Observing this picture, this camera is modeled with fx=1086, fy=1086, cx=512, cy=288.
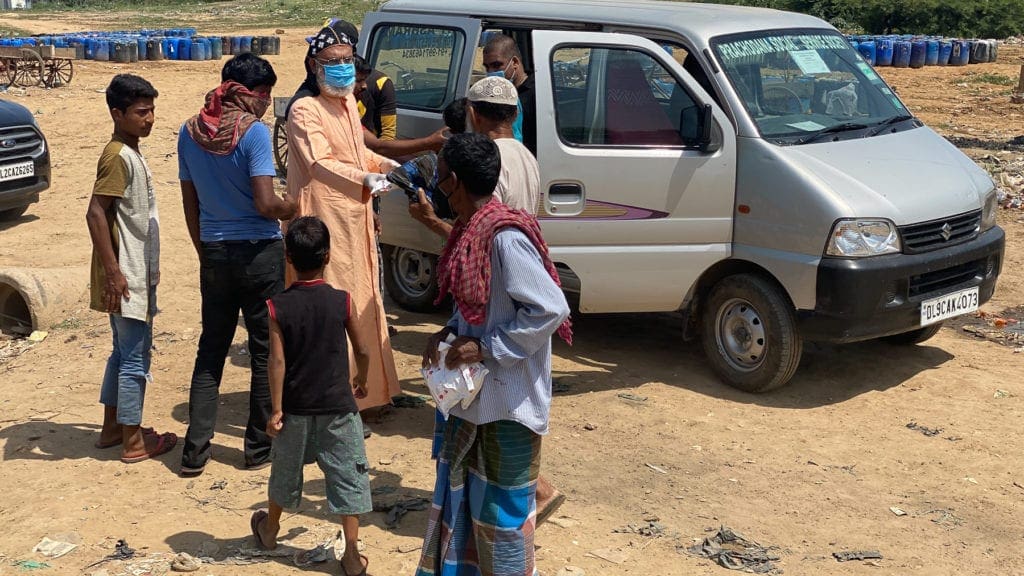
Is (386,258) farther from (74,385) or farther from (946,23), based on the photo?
(946,23)

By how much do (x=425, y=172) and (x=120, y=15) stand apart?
4917 cm

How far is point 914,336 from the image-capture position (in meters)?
7.07

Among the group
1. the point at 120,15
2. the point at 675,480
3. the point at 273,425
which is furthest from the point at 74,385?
the point at 120,15

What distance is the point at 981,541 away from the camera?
15.4ft

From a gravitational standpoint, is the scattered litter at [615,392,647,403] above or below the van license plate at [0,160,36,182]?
below

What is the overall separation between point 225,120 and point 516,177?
1.39 m

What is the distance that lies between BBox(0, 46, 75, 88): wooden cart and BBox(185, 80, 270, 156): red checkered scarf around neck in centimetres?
1694

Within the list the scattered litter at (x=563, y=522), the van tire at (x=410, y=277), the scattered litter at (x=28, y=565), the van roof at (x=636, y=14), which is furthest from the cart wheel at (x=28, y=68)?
the scattered litter at (x=563, y=522)

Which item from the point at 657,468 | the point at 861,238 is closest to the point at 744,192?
the point at 861,238

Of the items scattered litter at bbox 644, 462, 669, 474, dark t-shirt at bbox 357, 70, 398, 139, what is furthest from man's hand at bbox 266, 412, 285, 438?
dark t-shirt at bbox 357, 70, 398, 139

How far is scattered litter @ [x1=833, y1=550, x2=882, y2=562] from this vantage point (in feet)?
14.8

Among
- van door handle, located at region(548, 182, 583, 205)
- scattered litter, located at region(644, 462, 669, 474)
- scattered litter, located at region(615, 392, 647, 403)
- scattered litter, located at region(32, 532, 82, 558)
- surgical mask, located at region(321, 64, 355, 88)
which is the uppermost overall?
surgical mask, located at region(321, 64, 355, 88)

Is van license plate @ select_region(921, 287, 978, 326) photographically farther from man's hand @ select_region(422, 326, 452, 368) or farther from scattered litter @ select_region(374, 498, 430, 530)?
man's hand @ select_region(422, 326, 452, 368)

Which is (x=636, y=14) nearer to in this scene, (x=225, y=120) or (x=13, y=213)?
(x=225, y=120)
